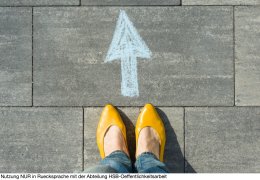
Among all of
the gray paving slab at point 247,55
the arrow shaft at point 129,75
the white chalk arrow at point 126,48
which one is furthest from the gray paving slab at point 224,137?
the white chalk arrow at point 126,48

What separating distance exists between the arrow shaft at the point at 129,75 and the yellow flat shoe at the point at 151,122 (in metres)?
0.17

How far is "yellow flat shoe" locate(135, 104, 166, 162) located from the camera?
2846mm

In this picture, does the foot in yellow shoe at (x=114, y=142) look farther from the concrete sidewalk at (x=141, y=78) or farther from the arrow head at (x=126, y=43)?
the arrow head at (x=126, y=43)

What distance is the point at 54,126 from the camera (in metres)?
2.91

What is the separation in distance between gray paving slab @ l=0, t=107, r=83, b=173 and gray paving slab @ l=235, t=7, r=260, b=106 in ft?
4.68

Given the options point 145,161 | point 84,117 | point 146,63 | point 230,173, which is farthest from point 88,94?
point 230,173

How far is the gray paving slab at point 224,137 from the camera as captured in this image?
2.88 m

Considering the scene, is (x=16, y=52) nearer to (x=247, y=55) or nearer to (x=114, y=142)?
(x=114, y=142)

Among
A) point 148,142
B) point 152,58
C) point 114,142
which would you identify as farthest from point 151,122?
point 152,58

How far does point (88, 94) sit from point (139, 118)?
0.49m

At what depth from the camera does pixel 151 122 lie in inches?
112

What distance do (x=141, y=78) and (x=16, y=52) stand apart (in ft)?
3.66

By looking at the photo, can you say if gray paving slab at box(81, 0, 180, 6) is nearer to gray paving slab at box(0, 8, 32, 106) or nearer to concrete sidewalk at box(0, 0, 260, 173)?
concrete sidewalk at box(0, 0, 260, 173)

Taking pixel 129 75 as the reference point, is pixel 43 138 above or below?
below
